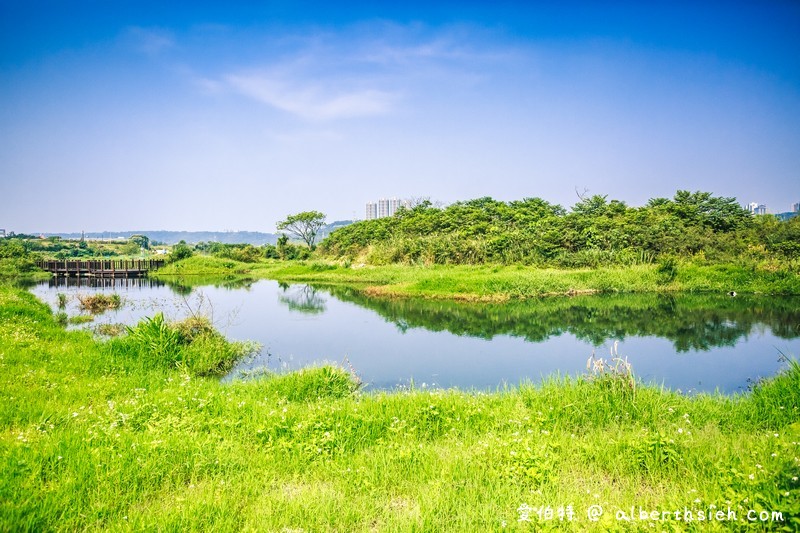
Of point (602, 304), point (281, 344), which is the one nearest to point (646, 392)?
point (281, 344)

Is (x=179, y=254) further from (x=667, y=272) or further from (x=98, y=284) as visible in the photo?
(x=667, y=272)

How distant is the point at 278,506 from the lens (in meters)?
3.91

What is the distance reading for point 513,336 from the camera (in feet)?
49.4

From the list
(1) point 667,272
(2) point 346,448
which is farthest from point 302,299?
(2) point 346,448

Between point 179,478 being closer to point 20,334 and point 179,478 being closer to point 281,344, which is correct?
point 20,334

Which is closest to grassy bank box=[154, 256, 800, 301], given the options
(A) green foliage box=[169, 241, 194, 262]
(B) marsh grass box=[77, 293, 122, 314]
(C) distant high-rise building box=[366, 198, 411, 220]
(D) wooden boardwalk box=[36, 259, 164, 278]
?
(B) marsh grass box=[77, 293, 122, 314]

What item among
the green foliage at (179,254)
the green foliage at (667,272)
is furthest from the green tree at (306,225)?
the green foliage at (667,272)

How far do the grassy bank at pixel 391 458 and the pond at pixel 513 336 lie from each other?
1785 mm

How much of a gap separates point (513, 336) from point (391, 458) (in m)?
11.0

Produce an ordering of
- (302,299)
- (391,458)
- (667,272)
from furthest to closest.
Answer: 1. (302,299)
2. (667,272)
3. (391,458)

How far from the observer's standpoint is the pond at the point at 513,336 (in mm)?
10703

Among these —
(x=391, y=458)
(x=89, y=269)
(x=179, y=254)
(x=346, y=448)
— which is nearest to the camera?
(x=391, y=458)

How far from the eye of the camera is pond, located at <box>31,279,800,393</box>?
10.7m

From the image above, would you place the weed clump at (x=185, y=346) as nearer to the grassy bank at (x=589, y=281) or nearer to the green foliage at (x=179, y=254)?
the grassy bank at (x=589, y=281)
